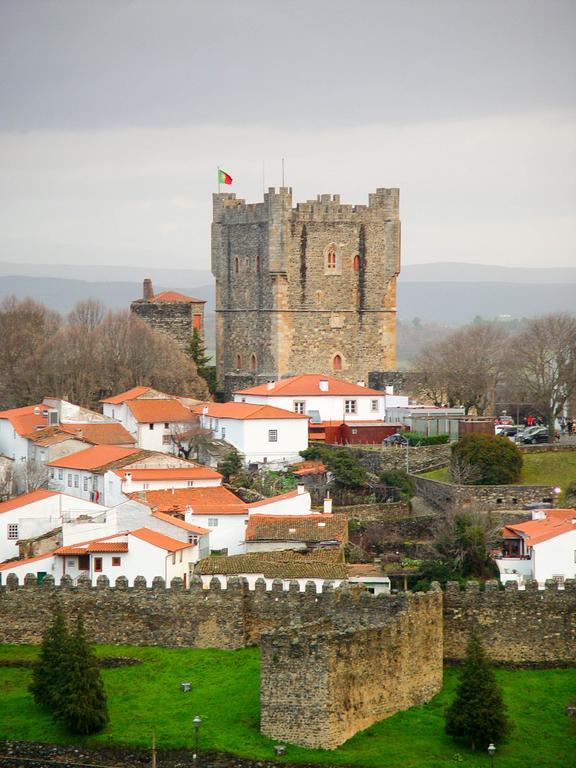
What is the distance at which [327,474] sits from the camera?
6406cm

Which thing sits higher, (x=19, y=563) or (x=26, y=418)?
(x=26, y=418)

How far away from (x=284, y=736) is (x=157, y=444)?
35608 millimetres

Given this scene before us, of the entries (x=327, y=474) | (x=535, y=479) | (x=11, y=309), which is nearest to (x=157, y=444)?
(x=327, y=474)

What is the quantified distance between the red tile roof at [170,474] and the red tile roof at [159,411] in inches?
321

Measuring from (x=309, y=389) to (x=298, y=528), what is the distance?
68.9 ft

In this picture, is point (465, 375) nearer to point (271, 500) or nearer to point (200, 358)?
point (200, 358)

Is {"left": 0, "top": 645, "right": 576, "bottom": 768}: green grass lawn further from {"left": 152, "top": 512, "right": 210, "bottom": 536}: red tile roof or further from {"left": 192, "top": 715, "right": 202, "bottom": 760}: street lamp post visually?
{"left": 152, "top": 512, "right": 210, "bottom": 536}: red tile roof

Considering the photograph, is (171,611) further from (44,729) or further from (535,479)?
(535,479)

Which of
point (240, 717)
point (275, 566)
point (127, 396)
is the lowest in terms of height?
point (240, 717)

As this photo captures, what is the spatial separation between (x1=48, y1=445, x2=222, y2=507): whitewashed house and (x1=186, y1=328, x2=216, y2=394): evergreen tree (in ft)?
53.0

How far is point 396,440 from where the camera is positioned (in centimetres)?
6856

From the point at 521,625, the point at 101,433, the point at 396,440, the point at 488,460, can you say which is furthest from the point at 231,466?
the point at 521,625

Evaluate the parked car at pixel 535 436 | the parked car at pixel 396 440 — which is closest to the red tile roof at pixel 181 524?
the parked car at pixel 396 440

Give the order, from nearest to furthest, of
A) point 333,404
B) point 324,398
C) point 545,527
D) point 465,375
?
point 545,527
point 324,398
point 333,404
point 465,375
